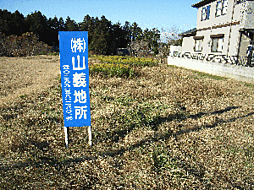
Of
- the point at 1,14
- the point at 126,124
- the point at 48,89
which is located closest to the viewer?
the point at 126,124

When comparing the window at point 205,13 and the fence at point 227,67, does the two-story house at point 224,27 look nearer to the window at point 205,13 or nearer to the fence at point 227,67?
the window at point 205,13

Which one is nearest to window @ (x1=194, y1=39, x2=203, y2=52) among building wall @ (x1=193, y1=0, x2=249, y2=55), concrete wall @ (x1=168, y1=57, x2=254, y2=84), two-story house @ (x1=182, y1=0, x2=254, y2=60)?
two-story house @ (x1=182, y1=0, x2=254, y2=60)

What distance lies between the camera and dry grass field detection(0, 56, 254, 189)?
279cm

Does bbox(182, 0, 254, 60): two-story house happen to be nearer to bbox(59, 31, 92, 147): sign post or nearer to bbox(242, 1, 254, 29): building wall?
bbox(242, 1, 254, 29): building wall

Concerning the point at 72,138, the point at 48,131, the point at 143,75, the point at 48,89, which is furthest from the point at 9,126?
the point at 143,75

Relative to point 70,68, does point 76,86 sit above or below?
below

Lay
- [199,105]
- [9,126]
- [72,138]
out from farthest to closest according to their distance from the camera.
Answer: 1. [199,105]
2. [9,126]
3. [72,138]

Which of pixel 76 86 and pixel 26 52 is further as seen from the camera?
pixel 26 52

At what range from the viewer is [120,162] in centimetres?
A: 324

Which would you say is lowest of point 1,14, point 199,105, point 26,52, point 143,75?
point 199,105

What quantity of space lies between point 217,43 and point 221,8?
2608 millimetres

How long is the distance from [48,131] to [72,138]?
2.09 feet

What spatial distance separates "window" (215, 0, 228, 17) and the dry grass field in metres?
10.8

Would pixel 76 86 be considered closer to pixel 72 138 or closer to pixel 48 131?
pixel 72 138
